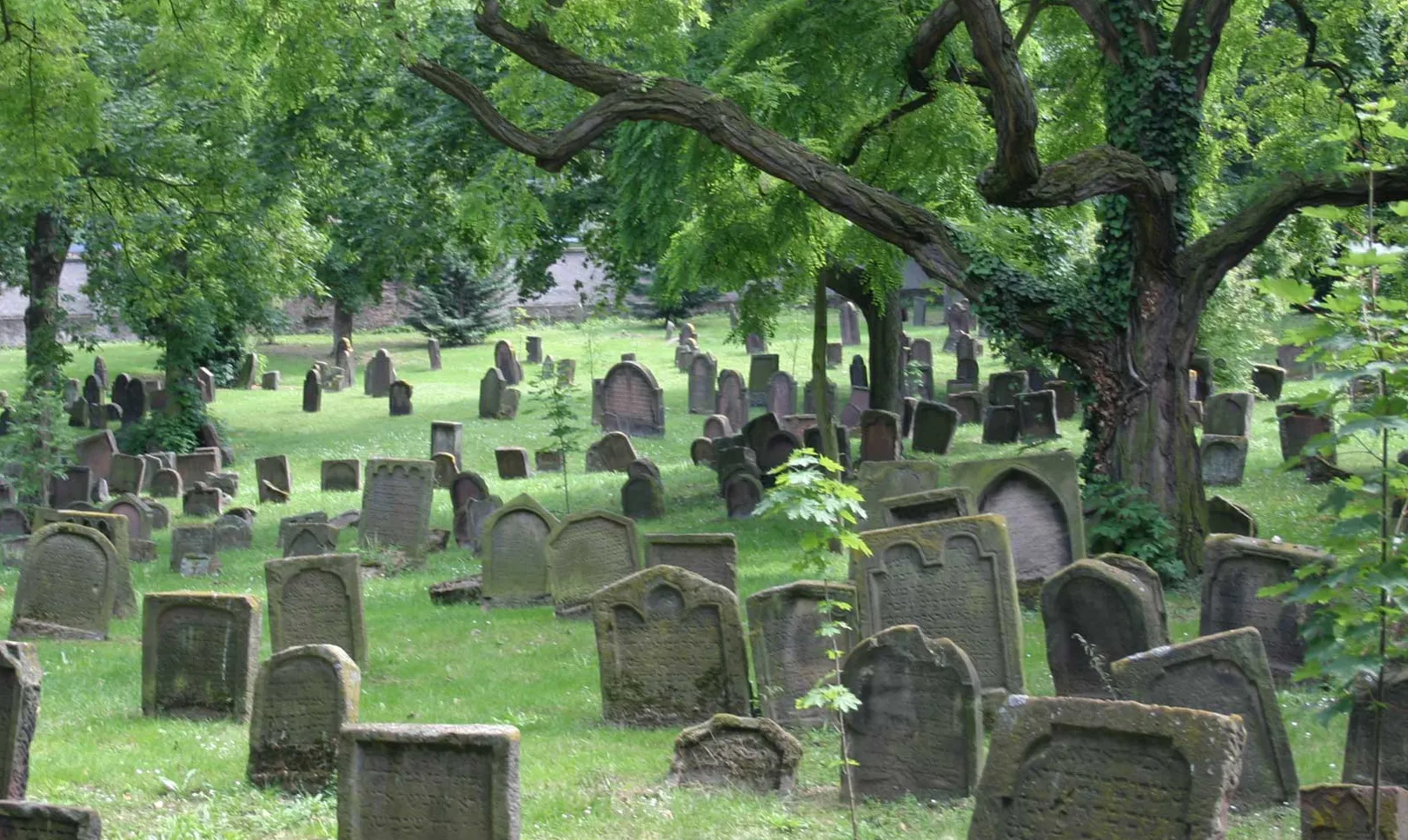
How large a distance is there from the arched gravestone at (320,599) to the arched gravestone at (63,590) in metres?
2.61

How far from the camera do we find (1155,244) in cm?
1435

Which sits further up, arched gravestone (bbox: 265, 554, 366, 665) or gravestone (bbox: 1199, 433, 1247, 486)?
gravestone (bbox: 1199, 433, 1247, 486)

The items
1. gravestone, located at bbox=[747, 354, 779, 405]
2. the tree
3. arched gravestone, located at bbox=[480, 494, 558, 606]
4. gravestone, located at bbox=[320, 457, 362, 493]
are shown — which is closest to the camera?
the tree

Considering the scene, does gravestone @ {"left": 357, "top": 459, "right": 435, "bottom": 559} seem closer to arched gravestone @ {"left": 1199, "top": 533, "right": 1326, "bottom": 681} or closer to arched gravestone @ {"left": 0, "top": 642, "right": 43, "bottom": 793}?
arched gravestone @ {"left": 1199, "top": 533, "right": 1326, "bottom": 681}

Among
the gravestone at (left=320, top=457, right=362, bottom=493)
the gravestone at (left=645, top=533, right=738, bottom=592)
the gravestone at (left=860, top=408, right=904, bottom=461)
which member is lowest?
the gravestone at (left=645, top=533, right=738, bottom=592)

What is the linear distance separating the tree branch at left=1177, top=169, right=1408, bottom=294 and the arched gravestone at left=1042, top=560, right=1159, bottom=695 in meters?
4.82

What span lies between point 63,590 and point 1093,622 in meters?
8.98

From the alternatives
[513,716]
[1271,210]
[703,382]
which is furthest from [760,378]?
[513,716]

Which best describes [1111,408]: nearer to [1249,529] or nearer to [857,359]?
[1249,529]

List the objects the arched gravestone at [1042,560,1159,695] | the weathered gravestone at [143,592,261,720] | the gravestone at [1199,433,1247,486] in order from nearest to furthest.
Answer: the arched gravestone at [1042,560,1159,695], the weathered gravestone at [143,592,261,720], the gravestone at [1199,433,1247,486]

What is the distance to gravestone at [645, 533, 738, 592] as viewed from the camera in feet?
41.6

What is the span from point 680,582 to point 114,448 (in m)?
19.7

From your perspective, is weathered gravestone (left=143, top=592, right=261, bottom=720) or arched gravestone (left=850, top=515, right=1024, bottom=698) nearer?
arched gravestone (left=850, top=515, right=1024, bottom=698)

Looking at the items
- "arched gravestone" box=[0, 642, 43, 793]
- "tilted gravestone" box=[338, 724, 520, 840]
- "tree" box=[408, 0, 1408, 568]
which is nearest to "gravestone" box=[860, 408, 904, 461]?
"tree" box=[408, 0, 1408, 568]
